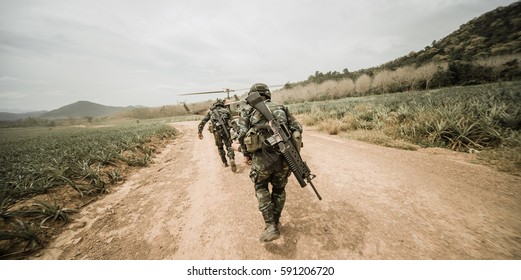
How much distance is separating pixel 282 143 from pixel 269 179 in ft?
2.05

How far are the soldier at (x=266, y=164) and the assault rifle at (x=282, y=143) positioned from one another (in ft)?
0.32

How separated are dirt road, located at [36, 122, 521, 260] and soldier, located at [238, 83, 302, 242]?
348 mm

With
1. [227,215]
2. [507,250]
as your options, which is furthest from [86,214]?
[507,250]

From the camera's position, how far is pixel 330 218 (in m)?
2.99

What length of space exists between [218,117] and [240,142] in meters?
2.68

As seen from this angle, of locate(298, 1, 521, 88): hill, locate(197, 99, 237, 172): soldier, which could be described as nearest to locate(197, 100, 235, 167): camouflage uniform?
locate(197, 99, 237, 172): soldier

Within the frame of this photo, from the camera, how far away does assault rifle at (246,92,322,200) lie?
256cm

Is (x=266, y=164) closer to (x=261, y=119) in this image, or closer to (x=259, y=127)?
(x=259, y=127)

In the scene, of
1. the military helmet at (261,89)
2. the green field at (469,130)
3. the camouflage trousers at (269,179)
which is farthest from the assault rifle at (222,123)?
the green field at (469,130)

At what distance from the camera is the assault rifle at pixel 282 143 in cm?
256

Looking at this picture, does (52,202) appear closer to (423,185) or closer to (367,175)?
(367,175)

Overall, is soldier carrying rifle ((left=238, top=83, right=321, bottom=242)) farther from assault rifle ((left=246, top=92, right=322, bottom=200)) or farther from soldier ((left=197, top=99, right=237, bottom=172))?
soldier ((left=197, top=99, right=237, bottom=172))

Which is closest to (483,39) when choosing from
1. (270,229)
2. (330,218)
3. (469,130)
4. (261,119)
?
(469,130)

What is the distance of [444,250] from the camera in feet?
7.39
